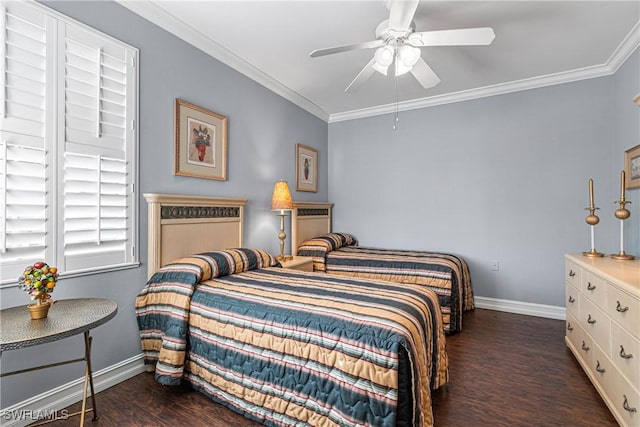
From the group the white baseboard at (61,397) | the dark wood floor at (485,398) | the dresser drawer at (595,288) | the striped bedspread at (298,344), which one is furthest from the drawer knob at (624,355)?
the white baseboard at (61,397)

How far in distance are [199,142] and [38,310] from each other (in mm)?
1604

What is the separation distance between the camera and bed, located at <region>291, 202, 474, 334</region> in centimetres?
290

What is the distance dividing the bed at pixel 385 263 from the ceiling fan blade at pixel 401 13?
212cm

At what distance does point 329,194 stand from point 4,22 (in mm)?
3687

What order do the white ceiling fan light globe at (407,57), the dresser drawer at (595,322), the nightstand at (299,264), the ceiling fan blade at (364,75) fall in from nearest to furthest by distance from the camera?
1. the dresser drawer at (595,322)
2. the white ceiling fan light globe at (407,57)
3. the ceiling fan blade at (364,75)
4. the nightstand at (299,264)

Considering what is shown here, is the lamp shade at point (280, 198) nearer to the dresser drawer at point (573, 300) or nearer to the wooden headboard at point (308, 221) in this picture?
the wooden headboard at point (308, 221)

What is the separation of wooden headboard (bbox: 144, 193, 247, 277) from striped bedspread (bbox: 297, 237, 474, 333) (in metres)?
1.10

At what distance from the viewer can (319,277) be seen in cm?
222

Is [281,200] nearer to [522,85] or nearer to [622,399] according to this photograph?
[622,399]

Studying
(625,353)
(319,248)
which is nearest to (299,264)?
(319,248)

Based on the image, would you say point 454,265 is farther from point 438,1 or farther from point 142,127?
point 142,127

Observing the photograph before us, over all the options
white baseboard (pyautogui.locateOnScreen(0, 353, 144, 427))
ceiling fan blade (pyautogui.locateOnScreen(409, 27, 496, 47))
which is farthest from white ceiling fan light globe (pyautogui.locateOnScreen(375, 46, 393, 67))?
white baseboard (pyautogui.locateOnScreen(0, 353, 144, 427))

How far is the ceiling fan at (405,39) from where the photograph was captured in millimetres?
1739

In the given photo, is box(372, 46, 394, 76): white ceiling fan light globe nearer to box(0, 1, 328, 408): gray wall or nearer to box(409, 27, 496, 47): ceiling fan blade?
box(409, 27, 496, 47): ceiling fan blade
